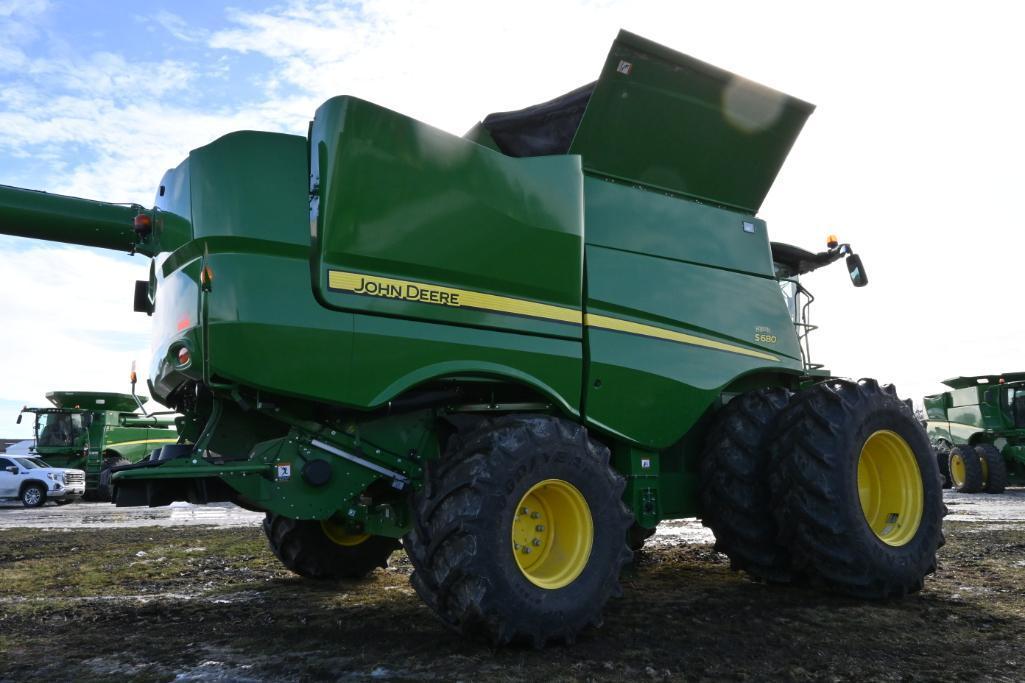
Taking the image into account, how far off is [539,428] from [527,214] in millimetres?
1334

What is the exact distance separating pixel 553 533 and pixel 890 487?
3046 mm

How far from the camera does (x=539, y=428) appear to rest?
4.30 m

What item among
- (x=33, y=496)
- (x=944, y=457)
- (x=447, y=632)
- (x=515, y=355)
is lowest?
(x=33, y=496)

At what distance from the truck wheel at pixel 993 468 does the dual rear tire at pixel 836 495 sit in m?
14.6

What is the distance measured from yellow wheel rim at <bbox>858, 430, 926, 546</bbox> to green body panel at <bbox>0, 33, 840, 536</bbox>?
3.75 feet

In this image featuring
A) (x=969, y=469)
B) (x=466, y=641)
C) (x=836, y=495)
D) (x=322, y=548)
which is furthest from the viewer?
(x=969, y=469)

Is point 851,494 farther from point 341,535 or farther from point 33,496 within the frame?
point 33,496

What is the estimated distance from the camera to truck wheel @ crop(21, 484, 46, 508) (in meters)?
19.9

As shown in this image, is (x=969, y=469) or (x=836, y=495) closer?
(x=836, y=495)

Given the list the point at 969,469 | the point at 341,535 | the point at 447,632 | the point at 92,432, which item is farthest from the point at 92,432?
the point at 969,469

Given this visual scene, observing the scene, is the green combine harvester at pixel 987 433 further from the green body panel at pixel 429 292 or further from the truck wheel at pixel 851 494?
the green body panel at pixel 429 292

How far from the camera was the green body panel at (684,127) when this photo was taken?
527cm

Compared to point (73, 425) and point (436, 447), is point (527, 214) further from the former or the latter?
point (73, 425)

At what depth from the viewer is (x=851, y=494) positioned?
5.23m
